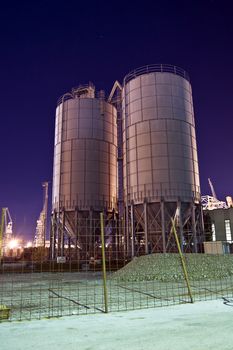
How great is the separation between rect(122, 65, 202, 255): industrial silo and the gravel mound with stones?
9061 mm

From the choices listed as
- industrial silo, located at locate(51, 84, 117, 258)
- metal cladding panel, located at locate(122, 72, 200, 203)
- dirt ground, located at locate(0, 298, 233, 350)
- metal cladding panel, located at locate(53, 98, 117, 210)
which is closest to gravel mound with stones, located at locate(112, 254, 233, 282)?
dirt ground, located at locate(0, 298, 233, 350)

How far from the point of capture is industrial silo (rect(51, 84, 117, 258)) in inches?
1468

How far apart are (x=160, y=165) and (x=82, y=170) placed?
37.1ft

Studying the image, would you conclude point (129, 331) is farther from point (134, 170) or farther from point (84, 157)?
point (84, 157)

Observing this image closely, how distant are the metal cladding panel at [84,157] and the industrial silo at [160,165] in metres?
5.55

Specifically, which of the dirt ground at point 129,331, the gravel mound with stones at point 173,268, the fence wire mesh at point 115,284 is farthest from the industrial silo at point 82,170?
the dirt ground at point 129,331

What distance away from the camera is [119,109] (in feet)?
158

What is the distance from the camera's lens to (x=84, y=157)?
1563 inches

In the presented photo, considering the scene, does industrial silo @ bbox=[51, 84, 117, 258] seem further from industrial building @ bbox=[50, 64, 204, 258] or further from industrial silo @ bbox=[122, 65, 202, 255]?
industrial silo @ bbox=[122, 65, 202, 255]

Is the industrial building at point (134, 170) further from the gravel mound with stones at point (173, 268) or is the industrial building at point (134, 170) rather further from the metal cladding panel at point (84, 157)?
the gravel mound with stones at point (173, 268)

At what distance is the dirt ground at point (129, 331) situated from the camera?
489 centimetres

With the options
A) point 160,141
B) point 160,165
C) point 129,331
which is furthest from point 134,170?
point 129,331

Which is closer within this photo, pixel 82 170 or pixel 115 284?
pixel 115 284

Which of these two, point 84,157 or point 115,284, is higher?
point 84,157
